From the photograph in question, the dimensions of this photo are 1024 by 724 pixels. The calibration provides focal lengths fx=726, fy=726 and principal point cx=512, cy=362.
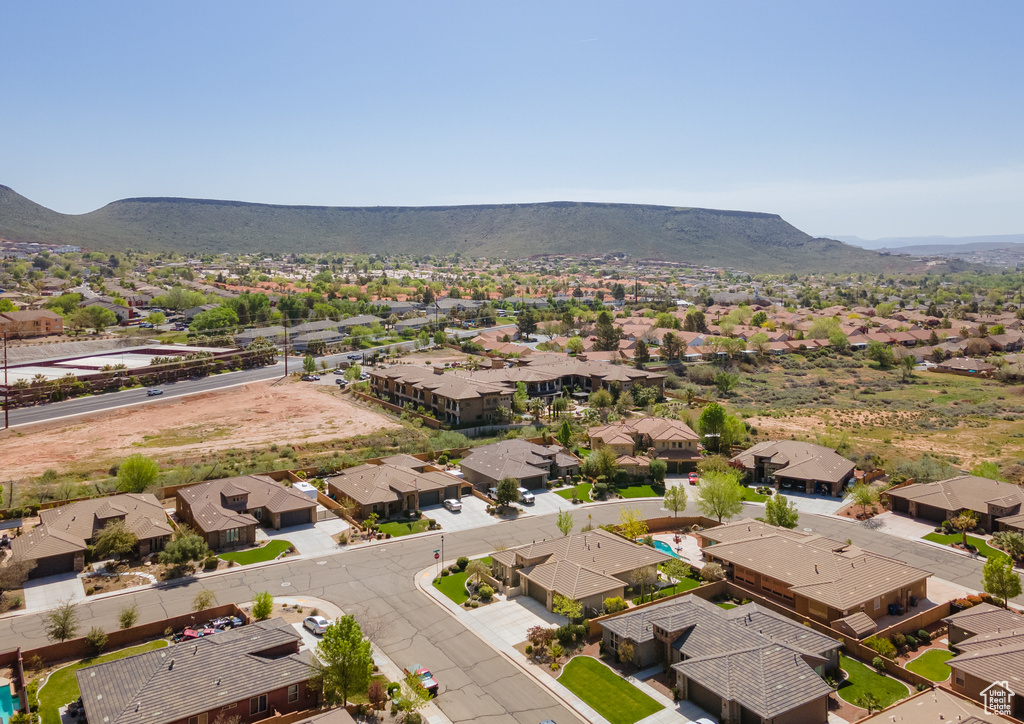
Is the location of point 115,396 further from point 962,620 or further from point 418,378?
point 962,620

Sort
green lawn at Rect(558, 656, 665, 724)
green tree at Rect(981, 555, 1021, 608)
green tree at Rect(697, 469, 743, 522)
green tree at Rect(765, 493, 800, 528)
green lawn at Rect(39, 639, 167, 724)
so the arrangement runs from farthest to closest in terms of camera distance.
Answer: green tree at Rect(697, 469, 743, 522) → green tree at Rect(765, 493, 800, 528) → green tree at Rect(981, 555, 1021, 608) → green lawn at Rect(558, 656, 665, 724) → green lawn at Rect(39, 639, 167, 724)

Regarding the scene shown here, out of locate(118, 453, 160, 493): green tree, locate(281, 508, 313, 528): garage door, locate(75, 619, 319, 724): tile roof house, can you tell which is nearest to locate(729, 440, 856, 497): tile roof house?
locate(281, 508, 313, 528): garage door

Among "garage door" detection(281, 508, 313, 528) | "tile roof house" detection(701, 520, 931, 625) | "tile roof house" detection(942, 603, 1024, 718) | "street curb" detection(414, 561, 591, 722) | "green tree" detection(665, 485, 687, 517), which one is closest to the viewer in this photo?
"tile roof house" detection(942, 603, 1024, 718)

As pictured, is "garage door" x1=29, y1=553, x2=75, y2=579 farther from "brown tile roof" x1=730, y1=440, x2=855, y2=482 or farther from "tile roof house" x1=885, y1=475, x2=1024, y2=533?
"tile roof house" x1=885, y1=475, x2=1024, y2=533

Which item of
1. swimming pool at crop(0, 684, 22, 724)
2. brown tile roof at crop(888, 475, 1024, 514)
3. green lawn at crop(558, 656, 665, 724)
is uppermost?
brown tile roof at crop(888, 475, 1024, 514)

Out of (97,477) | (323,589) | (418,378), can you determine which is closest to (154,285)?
(418,378)

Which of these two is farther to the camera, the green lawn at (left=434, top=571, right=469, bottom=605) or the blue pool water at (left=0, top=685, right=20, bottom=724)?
the green lawn at (left=434, top=571, right=469, bottom=605)

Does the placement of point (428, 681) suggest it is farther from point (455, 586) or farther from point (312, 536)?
point (312, 536)
